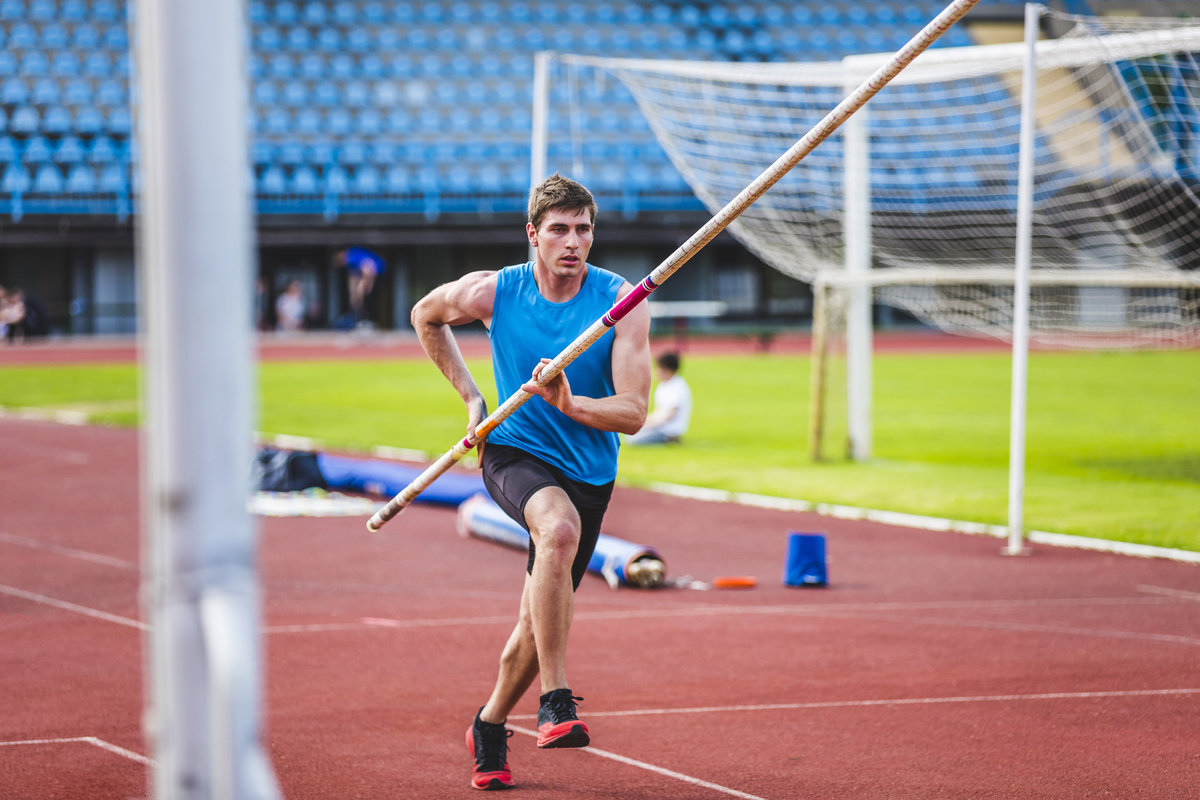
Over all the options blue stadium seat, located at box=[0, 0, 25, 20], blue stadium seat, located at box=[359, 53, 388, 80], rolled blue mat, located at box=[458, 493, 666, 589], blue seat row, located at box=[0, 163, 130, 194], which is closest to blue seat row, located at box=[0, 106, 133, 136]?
blue seat row, located at box=[0, 163, 130, 194]

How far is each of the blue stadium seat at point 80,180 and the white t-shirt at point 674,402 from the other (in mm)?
30010

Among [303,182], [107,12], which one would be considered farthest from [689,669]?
[107,12]

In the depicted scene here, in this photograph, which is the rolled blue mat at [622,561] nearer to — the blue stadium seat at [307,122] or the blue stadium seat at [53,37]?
the blue stadium seat at [307,122]

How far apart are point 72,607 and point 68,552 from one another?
181cm

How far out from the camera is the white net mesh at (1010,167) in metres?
12.4

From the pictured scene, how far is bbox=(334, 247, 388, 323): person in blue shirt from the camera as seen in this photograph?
130 feet

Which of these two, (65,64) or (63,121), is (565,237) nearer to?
(63,121)

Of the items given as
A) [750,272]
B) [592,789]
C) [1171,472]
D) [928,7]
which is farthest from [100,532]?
[928,7]

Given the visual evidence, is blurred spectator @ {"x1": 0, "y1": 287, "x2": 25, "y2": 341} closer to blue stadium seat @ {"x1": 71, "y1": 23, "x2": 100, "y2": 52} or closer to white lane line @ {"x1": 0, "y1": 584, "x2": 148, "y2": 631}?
blue stadium seat @ {"x1": 71, "y1": 23, "x2": 100, "y2": 52}

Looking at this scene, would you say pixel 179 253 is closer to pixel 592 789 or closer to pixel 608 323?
pixel 608 323

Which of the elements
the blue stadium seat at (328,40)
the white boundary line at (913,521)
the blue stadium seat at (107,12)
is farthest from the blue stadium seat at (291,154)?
the white boundary line at (913,521)

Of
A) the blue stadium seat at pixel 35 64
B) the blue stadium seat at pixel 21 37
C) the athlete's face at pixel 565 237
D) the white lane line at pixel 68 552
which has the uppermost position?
the blue stadium seat at pixel 21 37

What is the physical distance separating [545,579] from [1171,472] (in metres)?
10.5

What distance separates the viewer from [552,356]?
15.7 feet
